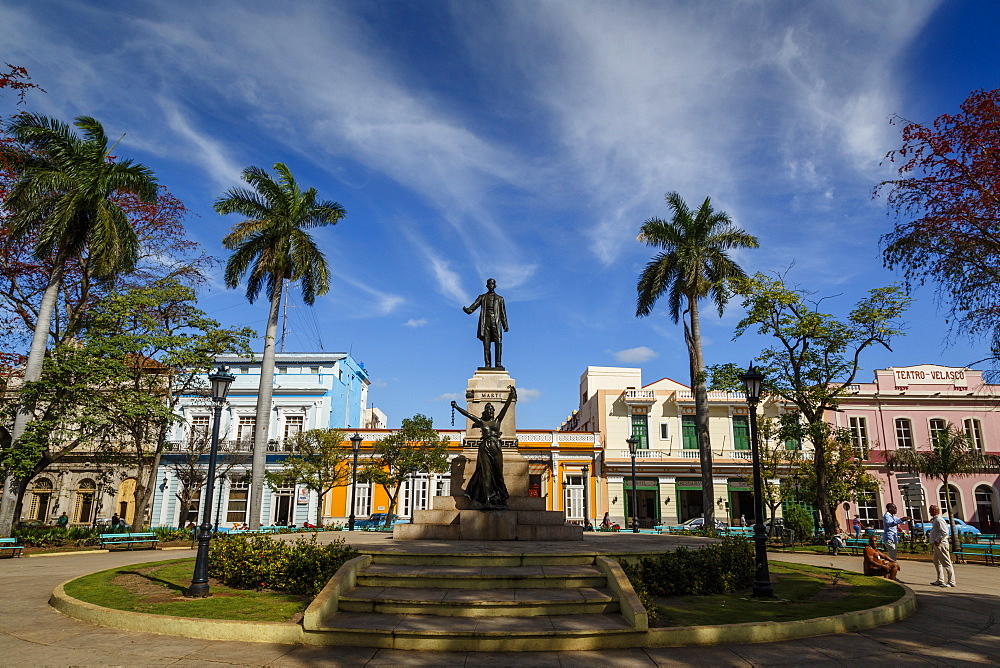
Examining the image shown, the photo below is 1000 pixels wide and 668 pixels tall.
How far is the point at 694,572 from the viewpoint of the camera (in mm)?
9898

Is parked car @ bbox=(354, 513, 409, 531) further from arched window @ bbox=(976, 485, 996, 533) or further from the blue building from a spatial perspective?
arched window @ bbox=(976, 485, 996, 533)

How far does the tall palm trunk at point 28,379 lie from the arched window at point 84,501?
1681 cm

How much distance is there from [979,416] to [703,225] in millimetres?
24052

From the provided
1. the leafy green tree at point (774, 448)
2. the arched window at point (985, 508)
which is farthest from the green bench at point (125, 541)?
the arched window at point (985, 508)

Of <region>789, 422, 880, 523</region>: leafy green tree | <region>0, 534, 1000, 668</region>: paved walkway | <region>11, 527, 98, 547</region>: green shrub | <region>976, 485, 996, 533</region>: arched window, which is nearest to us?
<region>0, 534, 1000, 668</region>: paved walkway

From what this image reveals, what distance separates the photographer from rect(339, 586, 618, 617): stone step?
780 cm

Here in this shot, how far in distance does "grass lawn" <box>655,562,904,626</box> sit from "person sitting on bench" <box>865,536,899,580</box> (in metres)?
0.51

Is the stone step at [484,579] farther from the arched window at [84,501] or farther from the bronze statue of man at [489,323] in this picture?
the arched window at [84,501]

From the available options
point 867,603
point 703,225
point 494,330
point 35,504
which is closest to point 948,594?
point 867,603

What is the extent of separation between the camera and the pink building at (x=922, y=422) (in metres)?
36.1

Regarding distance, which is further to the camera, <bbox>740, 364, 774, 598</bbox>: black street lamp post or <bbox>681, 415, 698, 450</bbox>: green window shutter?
<bbox>681, 415, 698, 450</bbox>: green window shutter

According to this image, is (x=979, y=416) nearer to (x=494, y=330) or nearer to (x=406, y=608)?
(x=494, y=330)

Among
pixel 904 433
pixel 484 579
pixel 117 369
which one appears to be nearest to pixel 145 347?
pixel 117 369

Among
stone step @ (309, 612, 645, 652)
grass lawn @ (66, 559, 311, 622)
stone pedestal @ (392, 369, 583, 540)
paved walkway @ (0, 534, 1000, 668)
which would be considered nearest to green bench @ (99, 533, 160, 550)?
grass lawn @ (66, 559, 311, 622)
